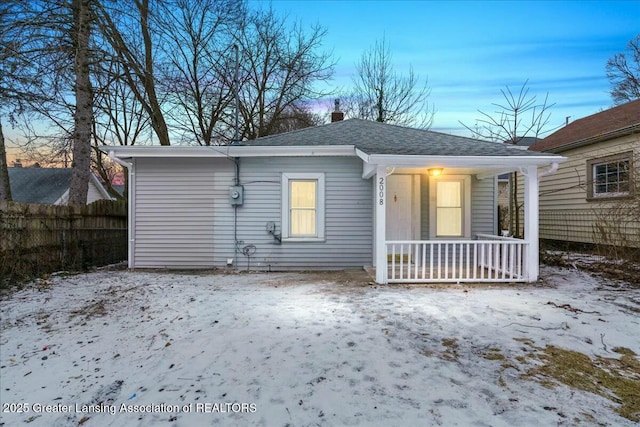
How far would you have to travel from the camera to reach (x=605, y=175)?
9.81 m

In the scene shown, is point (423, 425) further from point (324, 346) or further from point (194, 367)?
point (194, 367)

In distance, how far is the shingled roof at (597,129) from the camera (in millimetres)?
9023

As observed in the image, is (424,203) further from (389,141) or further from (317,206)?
(317,206)

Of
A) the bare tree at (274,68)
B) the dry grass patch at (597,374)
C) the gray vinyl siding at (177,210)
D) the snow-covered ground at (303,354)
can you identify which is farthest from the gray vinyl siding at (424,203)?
the bare tree at (274,68)

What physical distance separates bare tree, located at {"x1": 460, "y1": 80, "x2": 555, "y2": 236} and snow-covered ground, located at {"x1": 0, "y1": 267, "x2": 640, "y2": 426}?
6675mm

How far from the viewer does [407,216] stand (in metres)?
7.80

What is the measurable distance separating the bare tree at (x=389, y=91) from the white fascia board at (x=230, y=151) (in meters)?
11.7

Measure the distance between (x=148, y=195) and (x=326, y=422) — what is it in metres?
7.19

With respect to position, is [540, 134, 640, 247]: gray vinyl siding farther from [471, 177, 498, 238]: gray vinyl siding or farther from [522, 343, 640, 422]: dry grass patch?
[522, 343, 640, 422]: dry grass patch

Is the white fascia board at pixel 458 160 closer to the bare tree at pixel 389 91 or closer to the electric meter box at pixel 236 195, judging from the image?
the electric meter box at pixel 236 195

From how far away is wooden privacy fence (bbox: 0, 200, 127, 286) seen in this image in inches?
245

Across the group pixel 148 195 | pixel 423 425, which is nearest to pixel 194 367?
pixel 423 425

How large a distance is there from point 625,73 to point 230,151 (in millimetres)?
21012

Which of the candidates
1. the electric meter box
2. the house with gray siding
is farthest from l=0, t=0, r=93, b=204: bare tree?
the electric meter box
